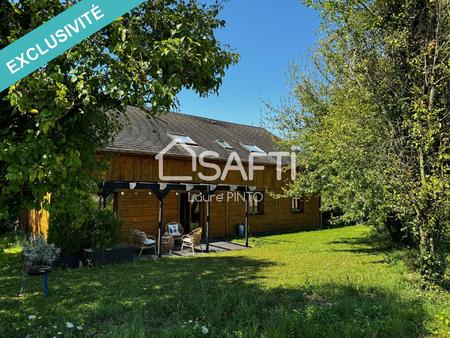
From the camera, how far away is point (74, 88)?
3.54 meters

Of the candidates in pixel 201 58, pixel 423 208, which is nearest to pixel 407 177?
pixel 423 208

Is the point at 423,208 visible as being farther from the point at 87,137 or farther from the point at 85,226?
the point at 85,226

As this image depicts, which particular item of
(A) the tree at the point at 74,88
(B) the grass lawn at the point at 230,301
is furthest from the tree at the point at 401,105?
(A) the tree at the point at 74,88

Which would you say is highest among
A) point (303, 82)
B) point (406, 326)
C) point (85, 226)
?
point (303, 82)

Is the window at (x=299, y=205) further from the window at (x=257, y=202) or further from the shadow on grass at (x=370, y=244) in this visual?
the shadow on grass at (x=370, y=244)

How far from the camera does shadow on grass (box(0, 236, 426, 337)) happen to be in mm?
4430

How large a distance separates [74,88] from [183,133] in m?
14.3

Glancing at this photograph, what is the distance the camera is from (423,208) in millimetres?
6496

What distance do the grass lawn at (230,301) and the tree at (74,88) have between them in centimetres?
207

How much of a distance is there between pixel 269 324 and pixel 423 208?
387 cm

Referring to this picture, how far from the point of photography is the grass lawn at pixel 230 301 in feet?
14.8

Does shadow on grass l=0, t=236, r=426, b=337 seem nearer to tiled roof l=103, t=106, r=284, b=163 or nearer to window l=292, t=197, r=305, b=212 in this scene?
tiled roof l=103, t=106, r=284, b=163

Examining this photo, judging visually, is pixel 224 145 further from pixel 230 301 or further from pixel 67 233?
pixel 230 301

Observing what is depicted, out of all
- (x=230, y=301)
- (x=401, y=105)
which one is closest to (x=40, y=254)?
(x=230, y=301)
